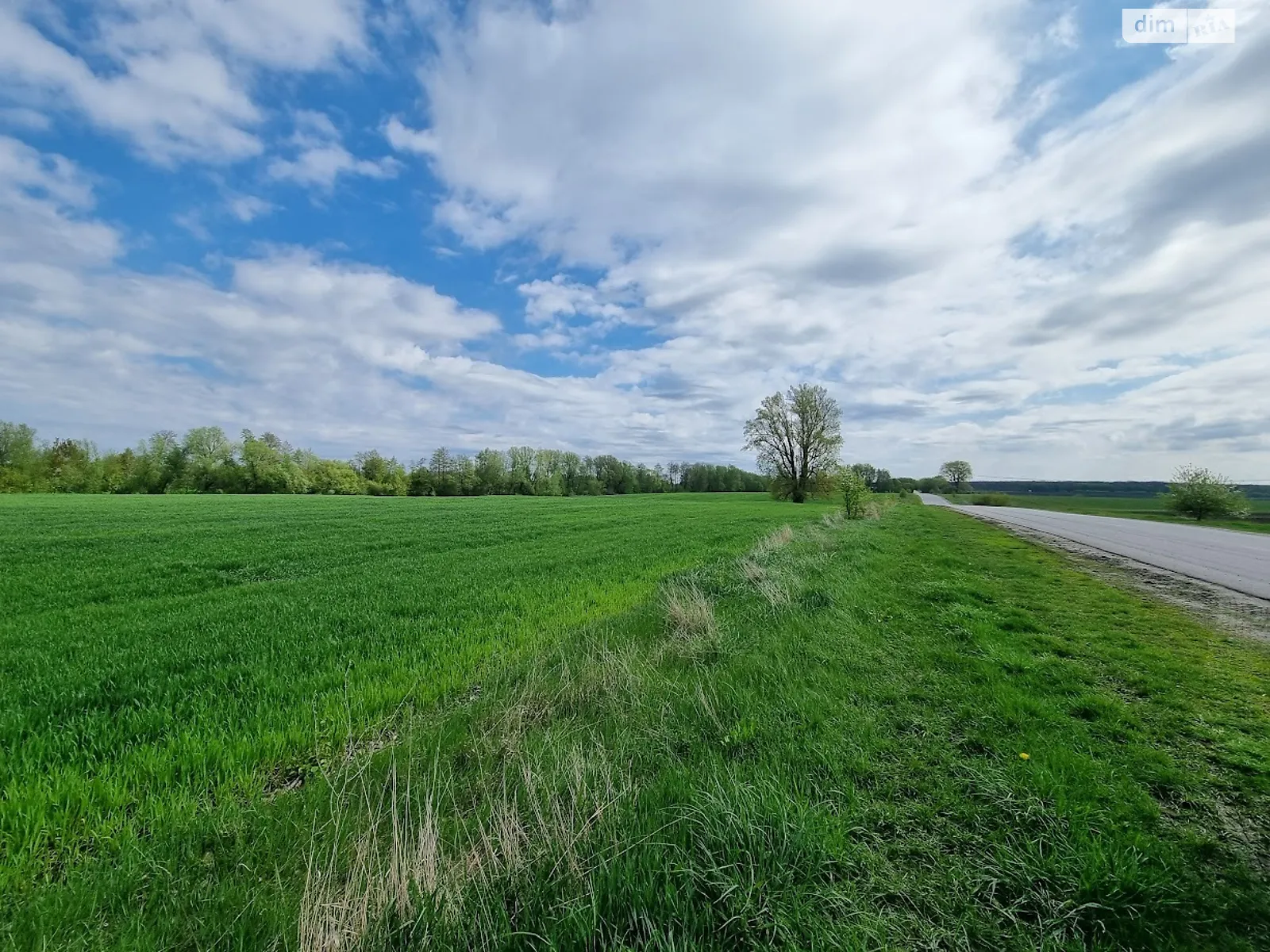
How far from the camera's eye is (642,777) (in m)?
3.76

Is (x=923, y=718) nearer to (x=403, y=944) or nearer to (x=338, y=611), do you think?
(x=403, y=944)

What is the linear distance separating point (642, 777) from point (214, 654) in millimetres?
6933

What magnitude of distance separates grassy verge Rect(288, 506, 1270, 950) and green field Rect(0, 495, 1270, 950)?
2cm

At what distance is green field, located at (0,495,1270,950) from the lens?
259 centimetres

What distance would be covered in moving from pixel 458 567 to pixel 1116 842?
14574 mm

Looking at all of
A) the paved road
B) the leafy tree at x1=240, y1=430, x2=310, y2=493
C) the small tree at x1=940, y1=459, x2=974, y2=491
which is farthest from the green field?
the small tree at x1=940, y1=459, x2=974, y2=491

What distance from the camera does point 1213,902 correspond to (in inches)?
102

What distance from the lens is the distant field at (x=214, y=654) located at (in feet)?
12.4

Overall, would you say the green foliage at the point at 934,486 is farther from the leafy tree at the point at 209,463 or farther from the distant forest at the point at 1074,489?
the leafy tree at the point at 209,463

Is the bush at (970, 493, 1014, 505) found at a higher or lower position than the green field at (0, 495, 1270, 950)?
higher

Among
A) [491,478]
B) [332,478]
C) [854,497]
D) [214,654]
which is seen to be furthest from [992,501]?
[332,478]

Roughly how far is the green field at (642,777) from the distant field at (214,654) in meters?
0.05

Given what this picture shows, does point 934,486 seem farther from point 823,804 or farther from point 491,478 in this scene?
point 823,804

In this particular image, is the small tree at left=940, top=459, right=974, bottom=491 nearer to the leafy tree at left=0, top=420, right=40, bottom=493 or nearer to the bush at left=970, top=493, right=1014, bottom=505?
the bush at left=970, top=493, right=1014, bottom=505
